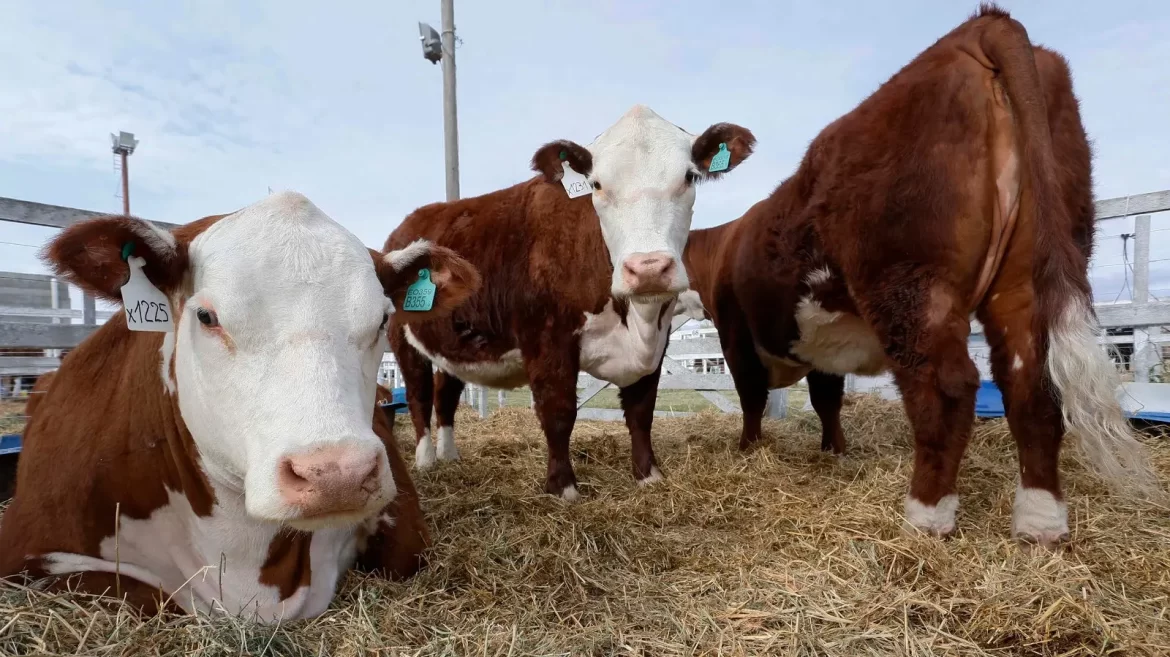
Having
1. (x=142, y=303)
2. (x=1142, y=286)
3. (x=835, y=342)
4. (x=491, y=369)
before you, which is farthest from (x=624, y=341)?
(x=1142, y=286)

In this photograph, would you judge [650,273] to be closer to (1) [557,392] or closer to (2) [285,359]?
(1) [557,392]

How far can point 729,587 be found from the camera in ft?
8.25

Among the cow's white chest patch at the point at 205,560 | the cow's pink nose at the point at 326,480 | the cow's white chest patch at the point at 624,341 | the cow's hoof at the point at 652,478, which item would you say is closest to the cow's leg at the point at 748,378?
the cow's white chest patch at the point at 624,341

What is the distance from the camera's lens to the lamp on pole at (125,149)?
20328mm

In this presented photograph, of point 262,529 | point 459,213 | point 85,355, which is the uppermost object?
point 459,213

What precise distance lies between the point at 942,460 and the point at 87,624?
3216 millimetres

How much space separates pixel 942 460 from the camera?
2.96m

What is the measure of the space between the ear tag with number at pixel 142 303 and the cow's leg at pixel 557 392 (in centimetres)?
249

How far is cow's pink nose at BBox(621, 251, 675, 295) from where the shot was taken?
3.53 m

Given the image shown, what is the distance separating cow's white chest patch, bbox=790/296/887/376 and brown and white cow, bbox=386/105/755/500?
3.08ft

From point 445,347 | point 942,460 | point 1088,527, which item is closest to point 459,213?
point 445,347

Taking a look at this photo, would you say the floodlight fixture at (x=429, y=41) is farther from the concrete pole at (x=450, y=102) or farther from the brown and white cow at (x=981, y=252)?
the brown and white cow at (x=981, y=252)

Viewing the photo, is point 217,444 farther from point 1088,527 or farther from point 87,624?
point 1088,527

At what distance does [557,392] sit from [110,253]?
2730mm
